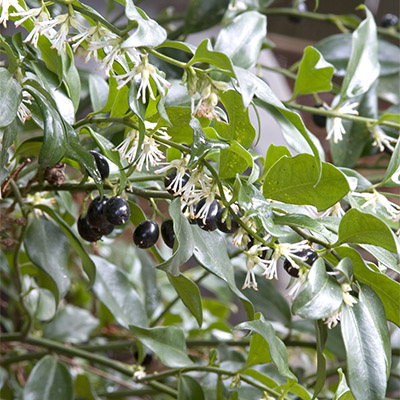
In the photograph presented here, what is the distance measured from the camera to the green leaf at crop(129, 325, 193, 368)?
52 cm

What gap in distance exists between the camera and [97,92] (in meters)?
0.59

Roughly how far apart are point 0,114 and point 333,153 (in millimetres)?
443

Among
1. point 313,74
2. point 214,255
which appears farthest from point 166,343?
point 313,74

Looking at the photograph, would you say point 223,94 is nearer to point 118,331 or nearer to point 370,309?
point 370,309

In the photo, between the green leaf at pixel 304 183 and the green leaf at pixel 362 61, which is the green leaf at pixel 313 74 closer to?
the green leaf at pixel 362 61

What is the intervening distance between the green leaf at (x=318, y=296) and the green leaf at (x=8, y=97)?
18 centimetres

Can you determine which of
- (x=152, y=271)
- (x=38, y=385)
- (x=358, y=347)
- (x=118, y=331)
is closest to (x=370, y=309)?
(x=358, y=347)

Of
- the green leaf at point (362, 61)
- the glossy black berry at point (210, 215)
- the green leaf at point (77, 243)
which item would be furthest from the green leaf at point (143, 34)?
the green leaf at point (362, 61)

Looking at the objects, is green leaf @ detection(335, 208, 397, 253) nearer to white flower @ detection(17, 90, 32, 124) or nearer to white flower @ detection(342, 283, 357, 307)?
white flower @ detection(342, 283, 357, 307)

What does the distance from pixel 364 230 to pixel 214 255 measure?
0.11 m

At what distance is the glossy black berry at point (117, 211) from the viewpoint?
0.41 meters

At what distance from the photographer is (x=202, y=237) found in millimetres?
437

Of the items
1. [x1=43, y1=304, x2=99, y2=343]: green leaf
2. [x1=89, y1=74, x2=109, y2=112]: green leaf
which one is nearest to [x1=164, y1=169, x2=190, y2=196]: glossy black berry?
[x1=89, y1=74, x2=109, y2=112]: green leaf

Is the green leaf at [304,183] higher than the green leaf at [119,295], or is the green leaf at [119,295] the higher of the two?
the green leaf at [304,183]
